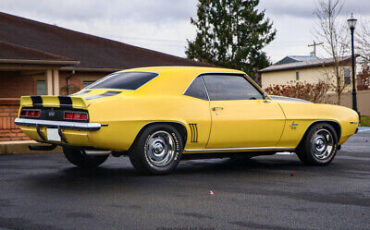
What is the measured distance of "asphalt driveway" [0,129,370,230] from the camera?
4733mm

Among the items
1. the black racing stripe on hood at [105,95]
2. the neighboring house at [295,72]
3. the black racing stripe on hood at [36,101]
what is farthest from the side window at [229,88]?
the neighboring house at [295,72]

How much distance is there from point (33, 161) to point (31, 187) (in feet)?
9.85

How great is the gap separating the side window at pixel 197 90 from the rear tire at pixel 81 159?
1670 mm

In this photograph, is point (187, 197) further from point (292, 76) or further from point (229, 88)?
point (292, 76)

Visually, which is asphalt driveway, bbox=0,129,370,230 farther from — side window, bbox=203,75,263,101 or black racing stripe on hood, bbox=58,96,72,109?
side window, bbox=203,75,263,101

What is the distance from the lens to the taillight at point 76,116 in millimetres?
6793

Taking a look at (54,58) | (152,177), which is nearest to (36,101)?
(152,177)

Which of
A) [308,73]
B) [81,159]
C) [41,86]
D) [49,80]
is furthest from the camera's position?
[308,73]

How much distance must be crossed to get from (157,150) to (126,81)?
109 centimetres

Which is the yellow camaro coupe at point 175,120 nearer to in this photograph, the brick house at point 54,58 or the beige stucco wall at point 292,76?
the brick house at point 54,58

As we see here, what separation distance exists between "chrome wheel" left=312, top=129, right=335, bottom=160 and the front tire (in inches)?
101

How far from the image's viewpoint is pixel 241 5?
2003 inches

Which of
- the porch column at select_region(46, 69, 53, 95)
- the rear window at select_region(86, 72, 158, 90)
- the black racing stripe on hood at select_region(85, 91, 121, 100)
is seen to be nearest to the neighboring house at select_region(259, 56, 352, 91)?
the porch column at select_region(46, 69, 53, 95)

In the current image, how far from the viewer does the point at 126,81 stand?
771cm
